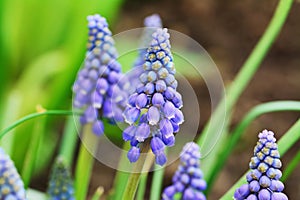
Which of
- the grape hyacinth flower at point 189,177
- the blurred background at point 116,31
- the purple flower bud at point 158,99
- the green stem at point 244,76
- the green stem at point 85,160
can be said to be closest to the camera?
the purple flower bud at point 158,99

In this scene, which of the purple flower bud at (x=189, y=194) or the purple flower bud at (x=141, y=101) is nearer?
the purple flower bud at (x=141, y=101)

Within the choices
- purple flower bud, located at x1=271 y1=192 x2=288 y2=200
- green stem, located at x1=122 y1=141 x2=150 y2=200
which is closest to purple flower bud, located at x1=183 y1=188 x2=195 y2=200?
green stem, located at x1=122 y1=141 x2=150 y2=200

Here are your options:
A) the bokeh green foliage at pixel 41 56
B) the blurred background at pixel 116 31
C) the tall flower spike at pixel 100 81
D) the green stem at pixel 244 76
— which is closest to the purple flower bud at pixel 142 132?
the tall flower spike at pixel 100 81

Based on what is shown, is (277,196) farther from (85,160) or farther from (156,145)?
(85,160)

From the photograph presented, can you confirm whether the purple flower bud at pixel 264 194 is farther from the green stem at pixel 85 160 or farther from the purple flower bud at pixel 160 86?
the green stem at pixel 85 160

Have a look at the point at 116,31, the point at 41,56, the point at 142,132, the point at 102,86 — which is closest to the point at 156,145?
the point at 142,132

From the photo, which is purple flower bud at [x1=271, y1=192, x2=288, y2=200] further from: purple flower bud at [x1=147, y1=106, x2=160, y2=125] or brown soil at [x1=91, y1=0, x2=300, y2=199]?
brown soil at [x1=91, y1=0, x2=300, y2=199]
